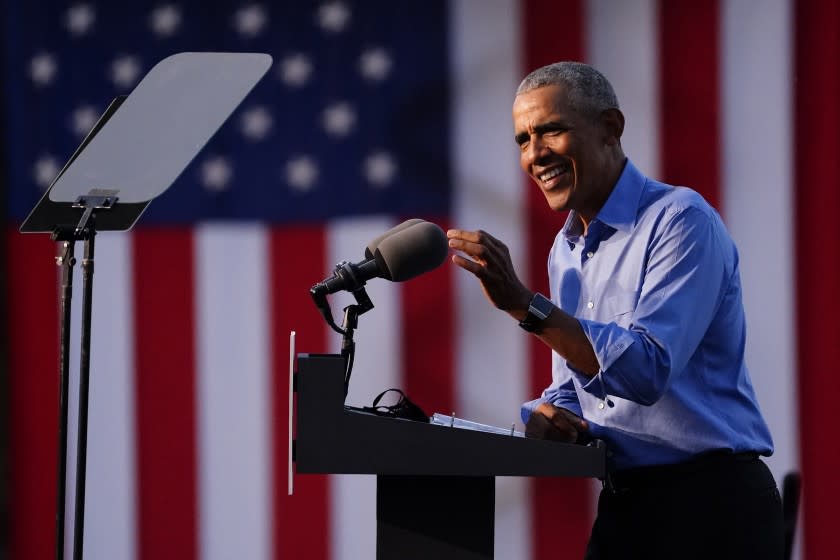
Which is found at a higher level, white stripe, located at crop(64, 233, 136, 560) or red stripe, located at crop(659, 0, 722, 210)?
red stripe, located at crop(659, 0, 722, 210)

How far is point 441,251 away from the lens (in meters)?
1.26

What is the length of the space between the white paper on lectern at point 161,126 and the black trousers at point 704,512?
87 cm

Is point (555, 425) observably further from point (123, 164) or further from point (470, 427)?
point (123, 164)

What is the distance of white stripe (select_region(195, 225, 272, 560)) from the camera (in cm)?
261

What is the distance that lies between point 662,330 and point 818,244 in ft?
4.72

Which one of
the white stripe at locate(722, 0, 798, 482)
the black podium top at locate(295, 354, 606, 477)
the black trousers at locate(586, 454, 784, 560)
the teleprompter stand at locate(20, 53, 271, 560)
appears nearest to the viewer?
the black podium top at locate(295, 354, 606, 477)

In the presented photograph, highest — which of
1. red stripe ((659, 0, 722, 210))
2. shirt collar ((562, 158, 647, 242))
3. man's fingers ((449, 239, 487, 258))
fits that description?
red stripe ((659, 0, 722, 210))

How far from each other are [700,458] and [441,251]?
51cm

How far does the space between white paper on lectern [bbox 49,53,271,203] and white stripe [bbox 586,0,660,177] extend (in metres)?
1.16

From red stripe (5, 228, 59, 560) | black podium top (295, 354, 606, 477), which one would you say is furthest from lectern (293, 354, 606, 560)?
red stripe (5, 228, 59, 560)

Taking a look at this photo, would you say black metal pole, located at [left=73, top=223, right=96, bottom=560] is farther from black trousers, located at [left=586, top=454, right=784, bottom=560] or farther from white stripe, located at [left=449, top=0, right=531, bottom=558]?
white stripe, located at [left=449, top=0, right=531, bottom=558]

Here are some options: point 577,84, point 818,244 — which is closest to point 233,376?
point 577,84

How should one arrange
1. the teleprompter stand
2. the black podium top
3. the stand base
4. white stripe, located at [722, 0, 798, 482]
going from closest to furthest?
the black podium top
the stand base
the teleprompter stand
white stripe, located at [722, 0, 798, 482]

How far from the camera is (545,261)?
2.55 meters
